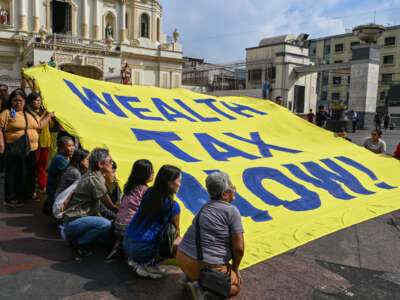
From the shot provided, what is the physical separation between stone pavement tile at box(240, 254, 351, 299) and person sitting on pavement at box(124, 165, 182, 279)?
836 millimetres

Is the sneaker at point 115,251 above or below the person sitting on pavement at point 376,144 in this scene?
below

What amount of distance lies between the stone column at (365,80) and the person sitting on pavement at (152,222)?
62.9 ft

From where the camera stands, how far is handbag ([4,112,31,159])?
16.9 feet

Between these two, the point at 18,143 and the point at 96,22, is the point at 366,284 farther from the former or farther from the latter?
Answer: the point at 96,22

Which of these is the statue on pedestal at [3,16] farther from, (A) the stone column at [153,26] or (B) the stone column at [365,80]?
(B) the stone column at [365,80]

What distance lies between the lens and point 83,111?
18.6 feet

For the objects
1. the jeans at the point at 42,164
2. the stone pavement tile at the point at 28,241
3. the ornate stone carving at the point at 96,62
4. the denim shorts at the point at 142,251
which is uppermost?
the ornate stone carving at the point at 96,62

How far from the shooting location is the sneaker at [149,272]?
3248mm

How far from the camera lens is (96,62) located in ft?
96.4

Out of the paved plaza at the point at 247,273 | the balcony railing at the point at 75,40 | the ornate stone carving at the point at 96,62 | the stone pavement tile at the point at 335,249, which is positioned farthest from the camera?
the balcony railing at the point at 75,40

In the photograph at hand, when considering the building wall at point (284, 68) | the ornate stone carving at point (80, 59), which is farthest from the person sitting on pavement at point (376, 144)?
the ornate stone carving at point (80, 59)

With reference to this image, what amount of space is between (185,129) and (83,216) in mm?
3042

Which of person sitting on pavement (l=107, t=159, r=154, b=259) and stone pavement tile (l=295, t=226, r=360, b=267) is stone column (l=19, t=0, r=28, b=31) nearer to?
person sitting on pavement (l=107, t=159, r=154, b=259)

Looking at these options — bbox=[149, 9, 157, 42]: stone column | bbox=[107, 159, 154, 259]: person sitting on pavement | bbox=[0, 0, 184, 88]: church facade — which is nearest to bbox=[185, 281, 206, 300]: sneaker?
bbox=[107, 159, 154, 259]: person sitting on pavement
